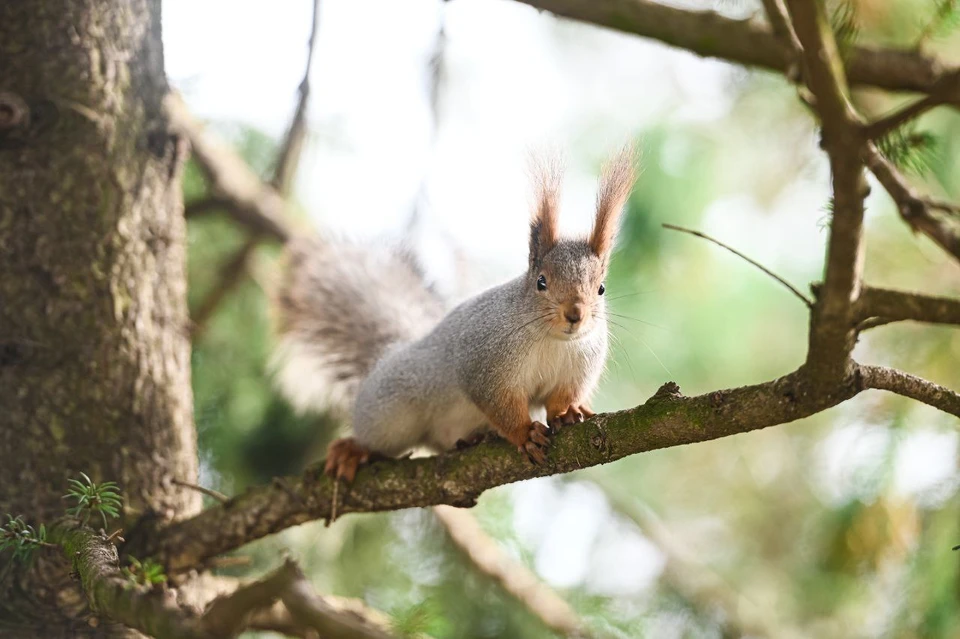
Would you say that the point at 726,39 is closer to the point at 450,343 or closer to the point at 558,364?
the point at 558,364

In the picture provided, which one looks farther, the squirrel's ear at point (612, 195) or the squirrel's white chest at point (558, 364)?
the squirrel's white chest at point (558, 364)

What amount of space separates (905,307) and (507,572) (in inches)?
65.5

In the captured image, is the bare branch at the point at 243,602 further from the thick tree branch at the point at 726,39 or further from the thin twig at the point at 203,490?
the thick tree branch at the point at 726,39

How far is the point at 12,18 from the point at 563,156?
1133 mm

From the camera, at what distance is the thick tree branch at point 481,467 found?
1.29m

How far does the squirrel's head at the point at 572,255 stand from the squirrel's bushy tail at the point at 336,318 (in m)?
0.67

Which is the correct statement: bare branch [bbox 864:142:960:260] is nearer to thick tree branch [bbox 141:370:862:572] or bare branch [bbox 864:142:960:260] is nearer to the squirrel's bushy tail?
thick tree branch [bbox 141:370:862:572]

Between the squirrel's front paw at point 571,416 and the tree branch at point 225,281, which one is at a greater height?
the squirrel's front paw at point 571,416

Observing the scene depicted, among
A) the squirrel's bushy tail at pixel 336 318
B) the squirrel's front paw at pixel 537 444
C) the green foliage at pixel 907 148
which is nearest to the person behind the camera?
the green foliage at pixel 907 148

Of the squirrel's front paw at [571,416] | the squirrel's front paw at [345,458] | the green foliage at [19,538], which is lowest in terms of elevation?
the green foliage at [19,538]

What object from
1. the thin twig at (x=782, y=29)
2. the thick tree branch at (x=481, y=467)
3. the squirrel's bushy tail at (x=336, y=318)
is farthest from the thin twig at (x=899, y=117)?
the squirrel's bushy tail at (x=336, y=318)

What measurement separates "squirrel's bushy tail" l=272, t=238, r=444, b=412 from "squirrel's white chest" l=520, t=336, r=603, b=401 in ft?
2.07

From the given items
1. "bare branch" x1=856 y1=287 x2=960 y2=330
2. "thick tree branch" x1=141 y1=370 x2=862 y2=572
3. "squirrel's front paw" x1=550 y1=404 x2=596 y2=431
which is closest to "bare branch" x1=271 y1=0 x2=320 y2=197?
"thick tree branch" x1=141 y1=370 x2=862 y2=572

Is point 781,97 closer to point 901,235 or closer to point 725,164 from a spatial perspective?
point 725,164
